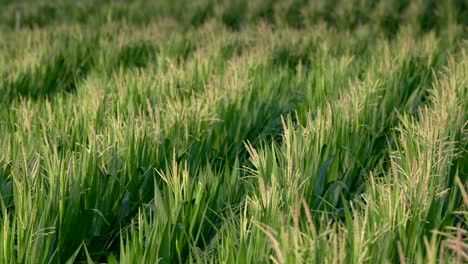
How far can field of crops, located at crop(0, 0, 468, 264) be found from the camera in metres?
1.90

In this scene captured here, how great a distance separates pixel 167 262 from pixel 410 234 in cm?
67

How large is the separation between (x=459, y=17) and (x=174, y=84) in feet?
19.4

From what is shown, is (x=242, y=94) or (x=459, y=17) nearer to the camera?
(x=242, y=94)

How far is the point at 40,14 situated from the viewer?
10.9 metres

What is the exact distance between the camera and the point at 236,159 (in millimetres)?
2744

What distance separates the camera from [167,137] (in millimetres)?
3080

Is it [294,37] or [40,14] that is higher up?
[294,37]

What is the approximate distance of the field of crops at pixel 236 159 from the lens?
1902mm

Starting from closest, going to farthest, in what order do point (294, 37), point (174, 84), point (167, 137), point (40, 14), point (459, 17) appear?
point (167, 137)
point (174, 84)
point (294, 37)
point (459, 17)
point (40, 14)

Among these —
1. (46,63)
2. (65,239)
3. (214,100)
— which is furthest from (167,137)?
(46,63)

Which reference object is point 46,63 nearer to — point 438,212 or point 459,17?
point 438,212

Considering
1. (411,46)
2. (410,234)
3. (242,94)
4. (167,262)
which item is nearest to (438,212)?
(410,234)

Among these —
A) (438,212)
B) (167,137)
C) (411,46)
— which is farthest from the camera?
(411,46)

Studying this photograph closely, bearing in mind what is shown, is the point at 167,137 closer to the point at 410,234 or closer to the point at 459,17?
the point at 410,234
